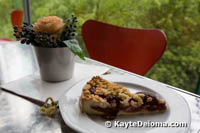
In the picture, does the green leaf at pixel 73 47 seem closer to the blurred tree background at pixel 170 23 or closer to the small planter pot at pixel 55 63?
the small planter pot at pixel 55 63

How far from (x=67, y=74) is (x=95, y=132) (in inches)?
13.5

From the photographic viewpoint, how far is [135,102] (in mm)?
616

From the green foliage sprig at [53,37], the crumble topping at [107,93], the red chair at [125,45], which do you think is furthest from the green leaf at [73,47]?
the red chair at [125,45]

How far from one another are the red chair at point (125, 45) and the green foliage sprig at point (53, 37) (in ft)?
2.13

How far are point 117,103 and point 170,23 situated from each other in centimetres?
214

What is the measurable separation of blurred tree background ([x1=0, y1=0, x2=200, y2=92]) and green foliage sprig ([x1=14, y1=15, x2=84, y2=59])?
1683 millimetres

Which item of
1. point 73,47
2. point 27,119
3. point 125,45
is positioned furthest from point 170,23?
point 27,119

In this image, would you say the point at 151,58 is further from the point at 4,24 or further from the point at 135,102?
the point at 4,24

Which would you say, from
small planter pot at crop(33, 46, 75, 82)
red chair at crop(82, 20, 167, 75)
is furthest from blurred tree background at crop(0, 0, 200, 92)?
small planter pot at crop(33, 46, 75, 82)

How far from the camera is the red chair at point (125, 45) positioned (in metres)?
1.25

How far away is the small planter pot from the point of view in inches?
29.1

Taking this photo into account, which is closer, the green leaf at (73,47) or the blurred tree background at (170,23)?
the green leaf at (73,47)

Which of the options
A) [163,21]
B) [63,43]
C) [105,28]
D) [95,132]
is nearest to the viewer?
[95,132]

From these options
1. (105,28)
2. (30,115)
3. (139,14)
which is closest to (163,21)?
(139,14)
